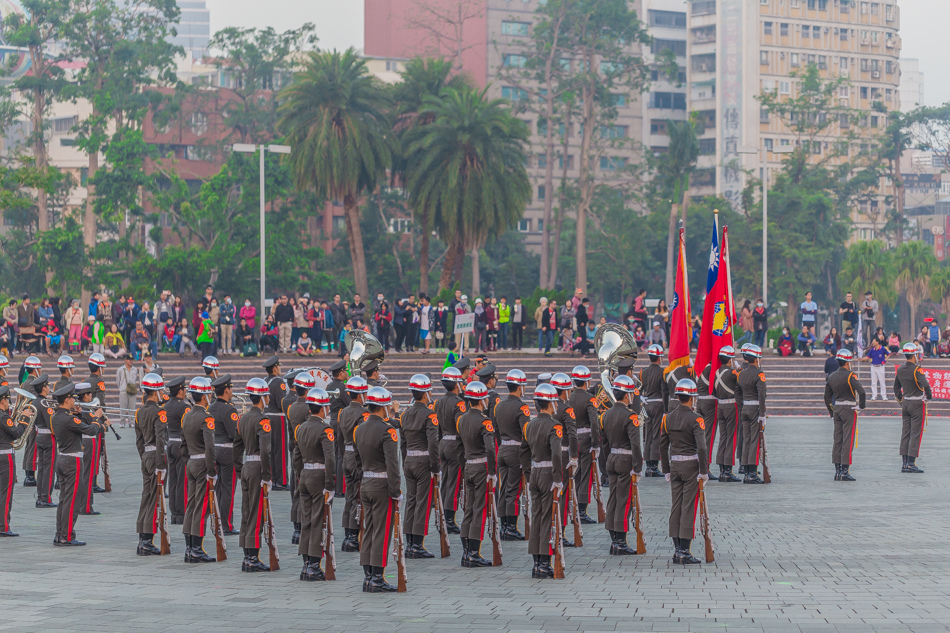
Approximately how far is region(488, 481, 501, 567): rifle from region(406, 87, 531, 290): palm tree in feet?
102

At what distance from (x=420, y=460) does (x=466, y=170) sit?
31671 mm

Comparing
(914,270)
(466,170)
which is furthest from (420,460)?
(914,270)

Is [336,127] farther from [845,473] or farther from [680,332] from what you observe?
[845,473]

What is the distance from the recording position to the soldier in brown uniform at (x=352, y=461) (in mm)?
12094

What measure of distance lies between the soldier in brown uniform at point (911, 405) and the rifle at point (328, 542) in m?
12.1

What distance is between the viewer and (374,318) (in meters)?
34.9

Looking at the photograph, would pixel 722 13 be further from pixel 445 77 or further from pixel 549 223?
pixel 445 77

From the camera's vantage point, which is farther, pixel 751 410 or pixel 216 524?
pixel 751 410

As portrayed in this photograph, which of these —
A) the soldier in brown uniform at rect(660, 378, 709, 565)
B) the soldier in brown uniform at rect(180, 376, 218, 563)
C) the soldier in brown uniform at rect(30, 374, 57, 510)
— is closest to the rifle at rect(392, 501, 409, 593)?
the soldier in brown uniform at rect(180, 376, 218, 563)

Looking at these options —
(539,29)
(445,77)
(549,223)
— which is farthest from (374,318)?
(539,29)

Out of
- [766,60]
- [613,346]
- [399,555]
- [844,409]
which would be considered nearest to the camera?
[399,555]

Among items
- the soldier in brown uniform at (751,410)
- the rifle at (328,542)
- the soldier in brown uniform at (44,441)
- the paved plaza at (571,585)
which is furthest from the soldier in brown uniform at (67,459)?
the soldier in brown uniform at (751,410)

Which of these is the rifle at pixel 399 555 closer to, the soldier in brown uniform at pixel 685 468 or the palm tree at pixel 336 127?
the soldier in brown uniform at pixel 685 468

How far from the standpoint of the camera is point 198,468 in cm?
1280
